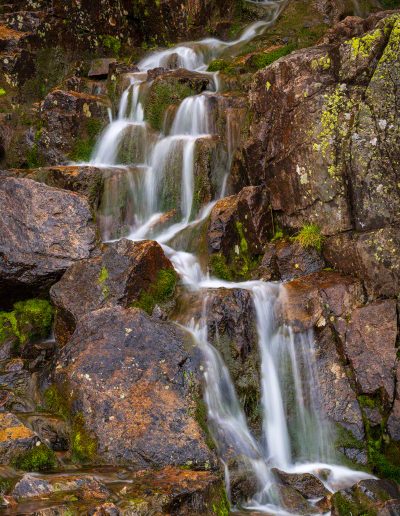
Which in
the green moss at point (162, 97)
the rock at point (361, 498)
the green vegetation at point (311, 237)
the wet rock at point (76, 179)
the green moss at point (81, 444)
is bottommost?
the rock at point (361, 498)

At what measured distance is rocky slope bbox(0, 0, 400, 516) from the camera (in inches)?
227

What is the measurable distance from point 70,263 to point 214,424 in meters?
3.94

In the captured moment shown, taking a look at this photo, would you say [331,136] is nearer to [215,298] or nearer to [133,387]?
[215,298]

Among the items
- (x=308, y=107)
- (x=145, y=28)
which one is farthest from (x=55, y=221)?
(x=145, y=28)

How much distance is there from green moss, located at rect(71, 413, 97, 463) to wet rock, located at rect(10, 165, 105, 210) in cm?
519

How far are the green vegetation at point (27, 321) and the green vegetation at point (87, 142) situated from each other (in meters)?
4.44

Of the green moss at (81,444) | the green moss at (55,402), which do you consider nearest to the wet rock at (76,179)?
the green moss at (55,402)

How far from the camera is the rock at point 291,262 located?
8883 mm

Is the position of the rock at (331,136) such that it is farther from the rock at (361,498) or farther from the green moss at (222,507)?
the green moss at (222,507)

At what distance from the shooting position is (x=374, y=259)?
807 cm

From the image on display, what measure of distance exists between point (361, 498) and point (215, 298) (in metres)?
3.21

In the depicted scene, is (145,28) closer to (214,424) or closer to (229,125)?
(229,125)

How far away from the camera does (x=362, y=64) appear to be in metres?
8.95

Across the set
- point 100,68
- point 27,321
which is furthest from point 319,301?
point 100,68
